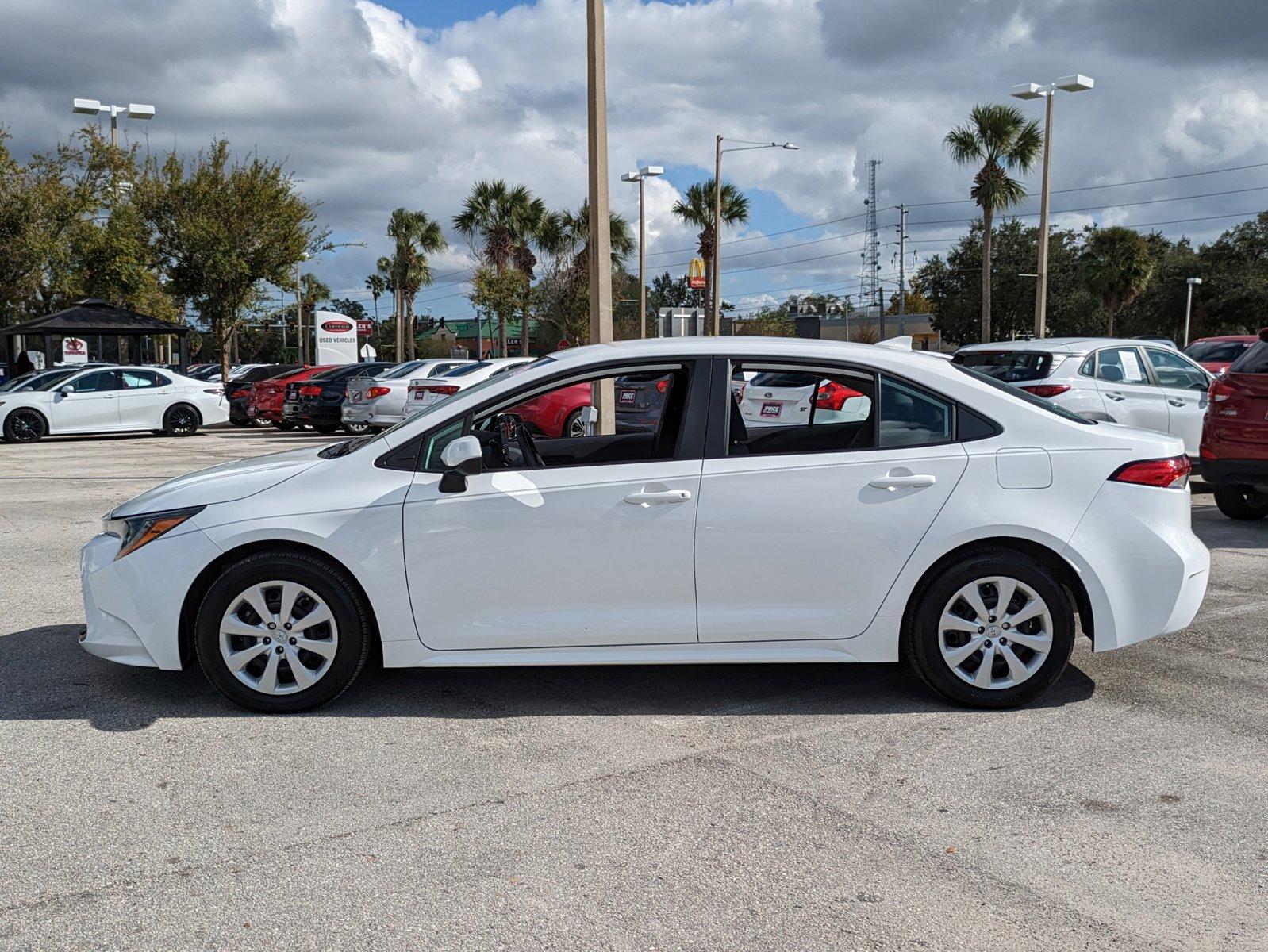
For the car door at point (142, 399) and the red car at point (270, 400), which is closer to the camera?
the car door at point (142, 399)

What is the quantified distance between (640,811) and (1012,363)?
31.3 ft

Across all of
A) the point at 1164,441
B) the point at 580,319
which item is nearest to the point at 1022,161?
the point at 580,319

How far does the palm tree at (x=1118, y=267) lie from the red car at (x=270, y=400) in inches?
1671

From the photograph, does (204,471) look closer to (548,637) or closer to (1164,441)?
(548,637)

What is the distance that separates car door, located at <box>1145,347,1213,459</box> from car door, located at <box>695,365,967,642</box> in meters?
8.76

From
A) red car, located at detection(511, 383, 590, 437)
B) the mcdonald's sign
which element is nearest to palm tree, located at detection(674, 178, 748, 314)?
the mcdonald's sign

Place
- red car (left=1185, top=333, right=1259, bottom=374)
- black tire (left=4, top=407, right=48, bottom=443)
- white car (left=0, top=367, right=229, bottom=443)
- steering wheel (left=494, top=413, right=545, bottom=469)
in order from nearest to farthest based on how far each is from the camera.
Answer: steering wheel (left=494, top=413, right=545, bottom=469)
red car (left=1185, top=333, right=1259, bottom=374)
black tire (left=4, top=407, right=48, bottom=443)
white car (left=0, top=367, right=229, bottom=443)

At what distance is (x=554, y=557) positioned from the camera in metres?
4.74

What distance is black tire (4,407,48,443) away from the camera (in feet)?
70.2

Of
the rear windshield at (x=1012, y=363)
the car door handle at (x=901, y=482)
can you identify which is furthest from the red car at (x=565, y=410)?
the car door handle at (x=901, y=482)

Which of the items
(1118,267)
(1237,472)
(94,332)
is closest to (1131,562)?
(1237,472)

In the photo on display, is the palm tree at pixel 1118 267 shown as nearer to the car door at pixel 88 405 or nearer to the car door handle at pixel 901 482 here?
the car door at pixel 88 405

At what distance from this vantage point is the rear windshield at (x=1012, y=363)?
12.0 metres

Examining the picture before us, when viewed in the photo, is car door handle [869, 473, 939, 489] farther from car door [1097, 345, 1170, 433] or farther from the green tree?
the green tree
